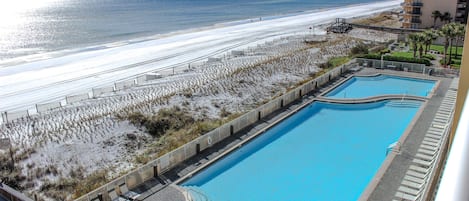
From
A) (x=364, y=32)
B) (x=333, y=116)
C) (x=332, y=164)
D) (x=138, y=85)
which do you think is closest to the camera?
(x=332, y=164)

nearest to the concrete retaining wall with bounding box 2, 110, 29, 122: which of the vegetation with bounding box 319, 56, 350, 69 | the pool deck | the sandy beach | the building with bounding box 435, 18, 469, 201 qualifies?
the sandy beach

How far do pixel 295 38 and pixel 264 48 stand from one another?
9388 mm

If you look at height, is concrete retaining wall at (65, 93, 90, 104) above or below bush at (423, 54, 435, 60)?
below

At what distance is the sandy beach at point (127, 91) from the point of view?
19.5 metres

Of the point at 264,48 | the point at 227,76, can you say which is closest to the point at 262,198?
the point at 227,76

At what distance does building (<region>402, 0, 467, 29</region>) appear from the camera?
55.0m

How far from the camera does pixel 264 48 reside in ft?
160

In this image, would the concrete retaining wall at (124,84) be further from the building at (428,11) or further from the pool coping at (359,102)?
the building at (428,11)

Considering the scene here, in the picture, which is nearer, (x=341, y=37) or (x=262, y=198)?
(x=262, y=198)

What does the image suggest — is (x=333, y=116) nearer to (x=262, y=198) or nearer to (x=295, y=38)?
(x=262, y=198)

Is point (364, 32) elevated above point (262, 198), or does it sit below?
above

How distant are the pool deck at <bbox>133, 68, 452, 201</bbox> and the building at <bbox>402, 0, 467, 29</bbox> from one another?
35.0 metres

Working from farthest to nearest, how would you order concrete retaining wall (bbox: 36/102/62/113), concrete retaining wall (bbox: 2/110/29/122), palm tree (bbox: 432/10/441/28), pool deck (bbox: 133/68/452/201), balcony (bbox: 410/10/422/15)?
1. balcony (bbox: 410/10/422/15)
2. palm tree (bbox: 432/10/441/28)
3. concrete retaining wall (bbox: 36/102/62/113)
4. concrete retaining wall (bbox: 2/110/29/122)
5. pool deck (bbox: 133/68/452/201)

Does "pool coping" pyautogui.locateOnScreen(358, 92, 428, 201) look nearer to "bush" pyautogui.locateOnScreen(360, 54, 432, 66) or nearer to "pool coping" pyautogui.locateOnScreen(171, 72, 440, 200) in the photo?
"pool coping" pyautogui.locateOnScreen(171, 72, 440, 200)
